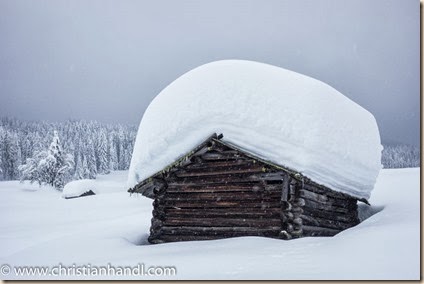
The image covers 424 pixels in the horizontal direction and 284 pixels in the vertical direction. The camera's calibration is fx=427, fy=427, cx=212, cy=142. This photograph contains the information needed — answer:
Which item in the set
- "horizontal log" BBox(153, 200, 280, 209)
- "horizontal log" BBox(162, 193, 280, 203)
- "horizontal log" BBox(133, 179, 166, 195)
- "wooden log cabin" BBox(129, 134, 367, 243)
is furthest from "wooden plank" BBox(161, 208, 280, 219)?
"horizontal log" BBox(133, 179, 166, 195)

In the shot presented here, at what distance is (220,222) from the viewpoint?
1143 cm

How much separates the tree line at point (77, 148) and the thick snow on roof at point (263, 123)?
2488 cm

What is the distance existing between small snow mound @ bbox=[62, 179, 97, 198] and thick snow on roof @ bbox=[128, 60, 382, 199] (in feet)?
87.1

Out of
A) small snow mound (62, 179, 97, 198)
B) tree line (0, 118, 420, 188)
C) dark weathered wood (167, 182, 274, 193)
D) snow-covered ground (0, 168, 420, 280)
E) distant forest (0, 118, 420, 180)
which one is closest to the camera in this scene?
snow-covered ground (0, 168, 420, 280)

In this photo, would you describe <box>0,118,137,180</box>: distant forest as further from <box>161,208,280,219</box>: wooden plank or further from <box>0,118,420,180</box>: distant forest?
<box>161,208,280,219</box>: wooden plank

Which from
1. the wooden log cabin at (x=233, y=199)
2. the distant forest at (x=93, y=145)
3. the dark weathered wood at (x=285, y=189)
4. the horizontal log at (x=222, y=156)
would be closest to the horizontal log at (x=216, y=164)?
the wooden log cabin at (x=233, y=199)

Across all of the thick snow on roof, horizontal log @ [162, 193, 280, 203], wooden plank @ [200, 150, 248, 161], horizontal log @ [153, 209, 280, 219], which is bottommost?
horizontal log @ [153, 209, 280, 219]

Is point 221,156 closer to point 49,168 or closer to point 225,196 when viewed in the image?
point 225,196

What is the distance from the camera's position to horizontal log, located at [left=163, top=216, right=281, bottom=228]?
10.9m

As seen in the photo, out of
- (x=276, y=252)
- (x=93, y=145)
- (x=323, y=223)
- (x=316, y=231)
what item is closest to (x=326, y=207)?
(x=323, y=223)

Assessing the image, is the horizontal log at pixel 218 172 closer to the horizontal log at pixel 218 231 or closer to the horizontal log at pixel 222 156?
the horizontal log at pixel 222 156

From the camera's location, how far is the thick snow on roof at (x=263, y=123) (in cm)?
1080

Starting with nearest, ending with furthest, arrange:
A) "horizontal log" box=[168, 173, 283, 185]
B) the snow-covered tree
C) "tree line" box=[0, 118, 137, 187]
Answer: "horizontal log" box=[168, 173, 283, 185] → "tree line" box=[0, 118, 137, 187] → the snow-covered tree

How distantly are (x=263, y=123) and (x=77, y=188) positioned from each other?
100 feet
